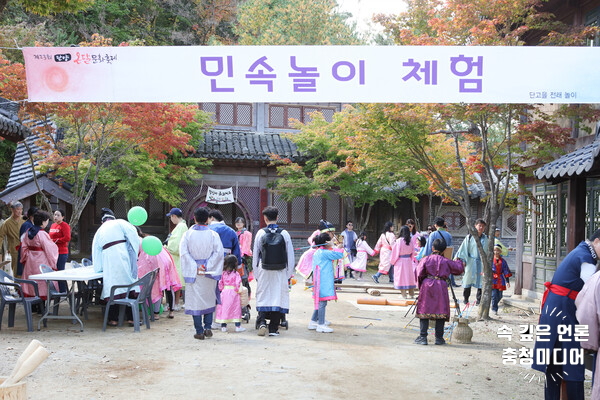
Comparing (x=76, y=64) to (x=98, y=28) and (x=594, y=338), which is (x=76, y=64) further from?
(x=98, y=28)

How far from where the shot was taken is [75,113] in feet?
39.4

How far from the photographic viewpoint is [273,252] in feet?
28.6

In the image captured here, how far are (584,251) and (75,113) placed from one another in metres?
10.4

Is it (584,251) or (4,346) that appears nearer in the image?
(584,251)

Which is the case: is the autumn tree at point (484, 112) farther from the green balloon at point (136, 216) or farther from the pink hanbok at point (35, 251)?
the pink hanbok at point (35, 251)

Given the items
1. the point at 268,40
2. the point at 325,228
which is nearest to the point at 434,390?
the point at 325,228

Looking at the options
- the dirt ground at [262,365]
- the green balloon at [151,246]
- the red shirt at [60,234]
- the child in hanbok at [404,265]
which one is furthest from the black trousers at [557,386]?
the red shirt at [60,234]

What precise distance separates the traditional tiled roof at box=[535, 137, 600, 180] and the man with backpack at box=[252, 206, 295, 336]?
444 centimetres

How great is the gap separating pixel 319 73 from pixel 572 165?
15.9 ft

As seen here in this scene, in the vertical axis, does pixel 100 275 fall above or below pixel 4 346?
above

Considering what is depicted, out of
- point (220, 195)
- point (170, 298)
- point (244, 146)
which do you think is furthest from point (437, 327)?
point (244, 146)

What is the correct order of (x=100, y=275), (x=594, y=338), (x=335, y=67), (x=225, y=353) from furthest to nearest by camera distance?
(x=100, y=275) < (x=225, y=353) < (x=335, y=67) < (x=594, y=338)

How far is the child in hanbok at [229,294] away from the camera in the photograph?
8.74 metres

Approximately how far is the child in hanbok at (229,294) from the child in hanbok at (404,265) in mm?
5845
